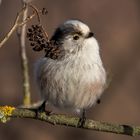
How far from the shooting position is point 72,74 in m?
5.02

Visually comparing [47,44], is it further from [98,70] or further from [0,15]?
[0,15]

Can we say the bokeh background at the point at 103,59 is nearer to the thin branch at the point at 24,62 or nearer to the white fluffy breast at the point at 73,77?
the white fluffy breast at the point at 73,77

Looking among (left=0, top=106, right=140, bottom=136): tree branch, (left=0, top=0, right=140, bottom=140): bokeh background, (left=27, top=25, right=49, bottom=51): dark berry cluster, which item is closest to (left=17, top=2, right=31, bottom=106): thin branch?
(left=0, top=106, right=140, bottom=136): tree branch

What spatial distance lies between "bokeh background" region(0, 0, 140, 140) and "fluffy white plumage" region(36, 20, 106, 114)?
379cm

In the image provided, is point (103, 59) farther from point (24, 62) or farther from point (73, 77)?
point (24, 62)

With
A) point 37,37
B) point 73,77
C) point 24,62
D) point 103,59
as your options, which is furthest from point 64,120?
point 103,59

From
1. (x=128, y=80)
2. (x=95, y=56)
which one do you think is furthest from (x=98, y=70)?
(x=128, y=80)

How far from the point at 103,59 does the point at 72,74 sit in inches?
184

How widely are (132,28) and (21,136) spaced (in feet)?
6.86

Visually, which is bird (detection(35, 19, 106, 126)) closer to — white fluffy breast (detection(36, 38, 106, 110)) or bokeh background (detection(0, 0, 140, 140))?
white fluffy breast (detection(36, 38, 106, 110))

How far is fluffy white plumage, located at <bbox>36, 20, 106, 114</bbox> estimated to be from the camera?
4.97m

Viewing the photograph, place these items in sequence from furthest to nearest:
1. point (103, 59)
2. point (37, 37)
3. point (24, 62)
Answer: point (103, 59)
point (24, 62)
point (37, 37)

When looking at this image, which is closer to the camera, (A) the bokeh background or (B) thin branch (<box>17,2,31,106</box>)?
(B) thin branch (<box>17,2,31,106</box>)

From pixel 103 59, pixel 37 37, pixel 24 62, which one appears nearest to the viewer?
pixel 37 37
